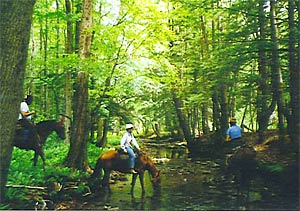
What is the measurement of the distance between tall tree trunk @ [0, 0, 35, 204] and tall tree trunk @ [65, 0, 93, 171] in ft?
14.8

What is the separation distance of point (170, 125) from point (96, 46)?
24625 millimetres

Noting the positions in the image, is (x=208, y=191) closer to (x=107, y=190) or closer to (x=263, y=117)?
(x=107, y=190)

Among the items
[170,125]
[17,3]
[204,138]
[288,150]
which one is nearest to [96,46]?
[17,3]

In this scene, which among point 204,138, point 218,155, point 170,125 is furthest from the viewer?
point 170,125

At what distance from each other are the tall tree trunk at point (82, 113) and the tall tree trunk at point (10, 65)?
451 cm

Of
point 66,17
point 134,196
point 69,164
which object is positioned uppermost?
point 66,17

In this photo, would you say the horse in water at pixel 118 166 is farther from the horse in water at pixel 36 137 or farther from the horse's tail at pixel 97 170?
the horse in water at pixel 36 137

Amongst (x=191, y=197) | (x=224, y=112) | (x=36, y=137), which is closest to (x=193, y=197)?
(x=191, y=197)

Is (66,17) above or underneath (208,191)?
above

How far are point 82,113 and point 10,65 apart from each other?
16.4ft

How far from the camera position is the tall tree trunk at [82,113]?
38.5 ft

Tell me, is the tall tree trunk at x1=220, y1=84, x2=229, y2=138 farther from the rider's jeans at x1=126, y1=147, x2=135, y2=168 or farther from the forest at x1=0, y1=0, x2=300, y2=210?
the rider's jeans at x1=126, y1=147, x2=135, y2=168

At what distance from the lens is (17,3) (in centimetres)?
711

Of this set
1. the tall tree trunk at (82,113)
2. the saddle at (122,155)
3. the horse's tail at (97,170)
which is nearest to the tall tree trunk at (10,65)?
the horse's tail at (97,170)
